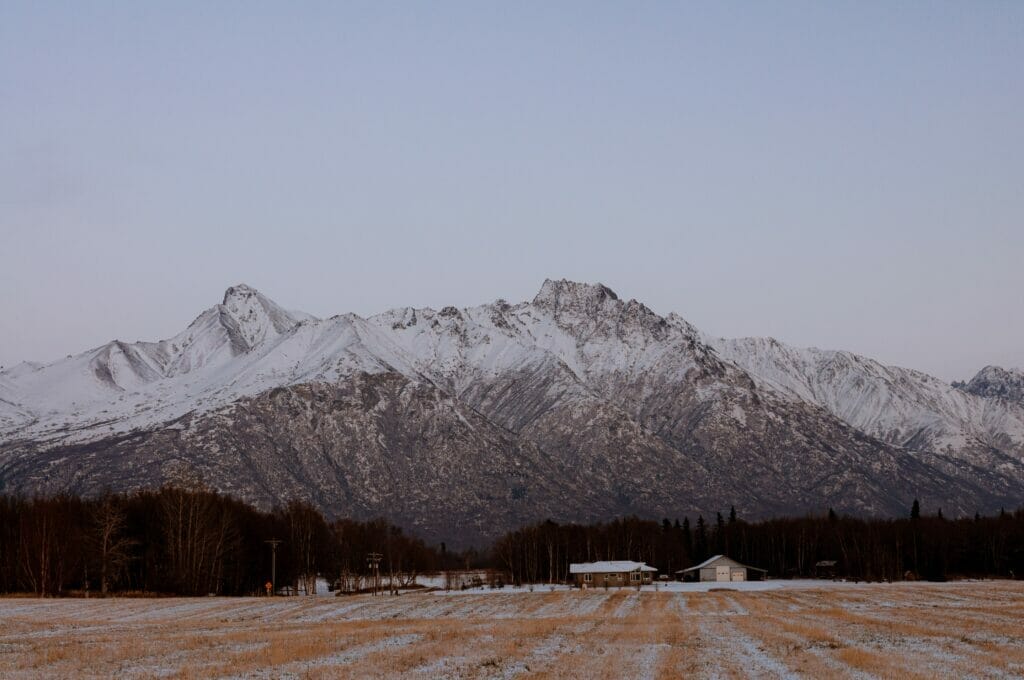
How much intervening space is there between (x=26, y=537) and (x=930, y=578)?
144m

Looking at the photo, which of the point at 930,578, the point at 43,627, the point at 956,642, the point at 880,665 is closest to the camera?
the point at 880,665

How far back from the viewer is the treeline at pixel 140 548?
11838 cm

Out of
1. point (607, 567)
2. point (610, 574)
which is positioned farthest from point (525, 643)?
point (607, 567)

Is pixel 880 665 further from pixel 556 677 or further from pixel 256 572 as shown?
pixel 256 572

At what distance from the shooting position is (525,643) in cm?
4666

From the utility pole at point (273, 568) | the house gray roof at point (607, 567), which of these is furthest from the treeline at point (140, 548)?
the house gray roof at point (607, 567)

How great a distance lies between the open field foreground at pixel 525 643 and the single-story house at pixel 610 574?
107 meters

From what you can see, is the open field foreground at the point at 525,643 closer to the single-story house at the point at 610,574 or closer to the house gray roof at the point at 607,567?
the single-story house at the point at 610,574

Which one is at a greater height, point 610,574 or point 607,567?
point 607,567

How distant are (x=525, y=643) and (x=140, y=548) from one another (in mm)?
99405

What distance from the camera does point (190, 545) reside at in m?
129

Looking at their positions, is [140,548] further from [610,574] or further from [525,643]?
[525,643]

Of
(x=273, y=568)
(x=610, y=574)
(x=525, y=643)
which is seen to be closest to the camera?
(x=525, y=643)

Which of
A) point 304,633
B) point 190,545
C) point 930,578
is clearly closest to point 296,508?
point 190,545
